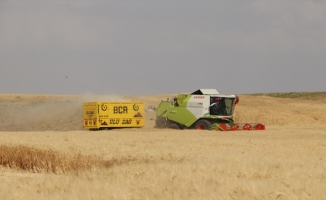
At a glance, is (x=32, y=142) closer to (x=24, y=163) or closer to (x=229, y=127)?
(x=24, y=163)

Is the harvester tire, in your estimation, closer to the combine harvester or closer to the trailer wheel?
the combine harvester

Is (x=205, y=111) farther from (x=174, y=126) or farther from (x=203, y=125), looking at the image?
(x=174, y=126)

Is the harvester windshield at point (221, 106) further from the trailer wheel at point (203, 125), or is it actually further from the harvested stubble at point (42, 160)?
the harvested stubble at point (42, 160)

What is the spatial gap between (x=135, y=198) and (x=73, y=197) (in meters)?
1.05

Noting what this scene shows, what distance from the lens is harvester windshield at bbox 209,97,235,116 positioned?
40062mm

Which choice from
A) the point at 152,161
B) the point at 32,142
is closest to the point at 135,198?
the point at 152,161

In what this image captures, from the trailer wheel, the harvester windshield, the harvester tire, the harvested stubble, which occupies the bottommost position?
the harvester tire

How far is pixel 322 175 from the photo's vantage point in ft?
46.7

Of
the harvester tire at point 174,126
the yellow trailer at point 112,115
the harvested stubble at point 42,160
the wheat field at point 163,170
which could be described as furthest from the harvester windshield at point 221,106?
the harvested stubble at point 42,160

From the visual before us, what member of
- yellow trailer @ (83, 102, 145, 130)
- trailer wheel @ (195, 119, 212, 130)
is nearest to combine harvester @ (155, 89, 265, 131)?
trailer wheel @ (195, 119, 212, 130)

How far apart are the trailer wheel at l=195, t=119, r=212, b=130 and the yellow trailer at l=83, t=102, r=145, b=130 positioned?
15.4 feet

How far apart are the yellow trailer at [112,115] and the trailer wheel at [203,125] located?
4702 millimetres

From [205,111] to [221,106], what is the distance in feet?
3.66

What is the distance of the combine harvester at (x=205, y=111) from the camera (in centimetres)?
3991
